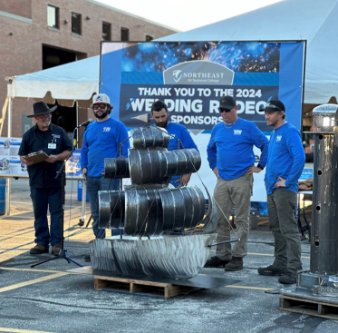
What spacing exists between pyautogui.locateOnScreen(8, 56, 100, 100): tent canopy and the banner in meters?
0.82

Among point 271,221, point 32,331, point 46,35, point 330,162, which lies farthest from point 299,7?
point 46,35

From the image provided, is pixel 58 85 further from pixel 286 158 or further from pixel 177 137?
pixel 286 158

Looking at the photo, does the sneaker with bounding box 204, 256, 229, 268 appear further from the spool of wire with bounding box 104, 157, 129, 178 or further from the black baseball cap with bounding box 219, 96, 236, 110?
the black baseball cap with bounding box 219, 96, 236, 110

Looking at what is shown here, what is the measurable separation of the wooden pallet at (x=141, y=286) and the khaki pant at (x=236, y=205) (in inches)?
53.8

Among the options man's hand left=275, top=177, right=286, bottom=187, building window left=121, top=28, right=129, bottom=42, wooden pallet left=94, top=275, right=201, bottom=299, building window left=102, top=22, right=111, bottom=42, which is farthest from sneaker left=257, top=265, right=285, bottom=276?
building window left=121, top=28, right=129, bottom=42

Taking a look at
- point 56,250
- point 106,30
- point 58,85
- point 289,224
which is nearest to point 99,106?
point 56,250

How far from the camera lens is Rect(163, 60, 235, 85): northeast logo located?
11562 mm

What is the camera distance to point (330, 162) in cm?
609

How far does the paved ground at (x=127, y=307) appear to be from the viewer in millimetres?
5625

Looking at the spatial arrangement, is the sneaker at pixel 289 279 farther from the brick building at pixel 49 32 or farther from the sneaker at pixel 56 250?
the brick building at pixel 49 32

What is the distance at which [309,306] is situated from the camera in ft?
20.2

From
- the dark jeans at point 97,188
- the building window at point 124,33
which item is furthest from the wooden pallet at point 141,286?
the building window at point 124,33

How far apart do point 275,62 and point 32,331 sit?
7.23m

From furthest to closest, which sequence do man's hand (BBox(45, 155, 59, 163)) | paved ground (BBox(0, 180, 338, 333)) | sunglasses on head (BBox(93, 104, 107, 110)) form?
man's hand (BBox(45, 155, 59, 163)) → sunglasses on head (BBox(93, 104, 107, 110)) → paved ground (BBox(0, 180, 338, 333))
